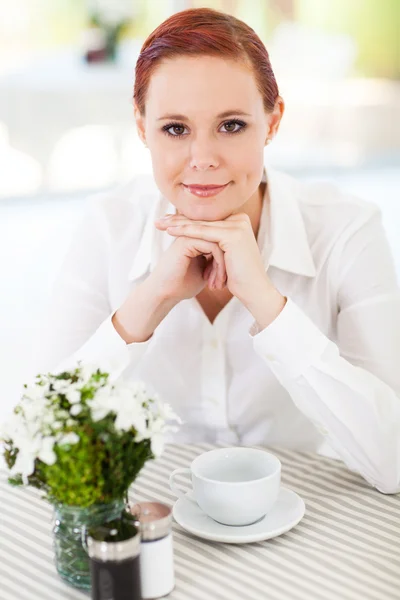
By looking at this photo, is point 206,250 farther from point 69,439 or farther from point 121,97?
point 121,97

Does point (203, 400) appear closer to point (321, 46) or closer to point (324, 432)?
point (324, 432)

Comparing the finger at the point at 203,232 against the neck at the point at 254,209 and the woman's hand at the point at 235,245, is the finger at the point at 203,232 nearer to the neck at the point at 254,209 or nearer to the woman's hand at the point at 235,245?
the woman's hand at the point at 235,245

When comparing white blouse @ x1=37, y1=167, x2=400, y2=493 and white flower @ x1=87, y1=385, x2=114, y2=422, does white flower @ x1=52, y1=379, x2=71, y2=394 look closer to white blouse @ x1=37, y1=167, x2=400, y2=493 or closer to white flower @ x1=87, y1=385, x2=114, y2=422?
white flower @ x1=87, y1=385, x2=114, y2=422

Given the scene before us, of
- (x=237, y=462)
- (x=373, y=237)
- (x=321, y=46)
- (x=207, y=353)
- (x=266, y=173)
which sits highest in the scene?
(x=321, y=46)

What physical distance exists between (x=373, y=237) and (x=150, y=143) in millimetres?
477

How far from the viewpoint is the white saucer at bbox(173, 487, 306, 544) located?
1.19 meters

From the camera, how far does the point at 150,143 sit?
1.66 meters

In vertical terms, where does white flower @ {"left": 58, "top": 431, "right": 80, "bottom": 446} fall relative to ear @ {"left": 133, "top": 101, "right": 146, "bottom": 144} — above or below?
below

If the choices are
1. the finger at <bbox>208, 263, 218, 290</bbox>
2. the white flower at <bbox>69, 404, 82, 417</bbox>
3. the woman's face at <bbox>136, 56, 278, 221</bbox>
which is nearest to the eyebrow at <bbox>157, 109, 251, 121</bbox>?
the woman's face at <bbox>136, 56, 278, 221</bbox>

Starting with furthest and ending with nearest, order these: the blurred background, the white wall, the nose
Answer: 1. the blurred background
2. the white wall
3. the nose

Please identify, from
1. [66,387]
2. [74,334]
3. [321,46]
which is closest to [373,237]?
[74,334]

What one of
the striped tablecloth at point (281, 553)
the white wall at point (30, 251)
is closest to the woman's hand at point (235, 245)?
the striped tablecloth at point (281, 553)

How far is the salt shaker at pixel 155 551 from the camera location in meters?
1.04

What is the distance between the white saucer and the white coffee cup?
12 millimetres
